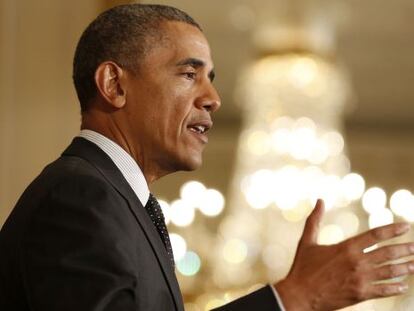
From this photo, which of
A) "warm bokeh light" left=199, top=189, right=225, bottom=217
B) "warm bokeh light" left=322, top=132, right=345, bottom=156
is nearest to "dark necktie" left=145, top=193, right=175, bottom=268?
"warm bokeh light" left=322, top=132, right=345, bottom=156

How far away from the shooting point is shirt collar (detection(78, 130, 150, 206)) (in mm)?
2223

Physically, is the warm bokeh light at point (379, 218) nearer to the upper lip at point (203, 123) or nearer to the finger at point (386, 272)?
the upper lip at point (203, 123)

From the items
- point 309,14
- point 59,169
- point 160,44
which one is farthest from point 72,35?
point 309,14

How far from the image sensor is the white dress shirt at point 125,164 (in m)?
2.22

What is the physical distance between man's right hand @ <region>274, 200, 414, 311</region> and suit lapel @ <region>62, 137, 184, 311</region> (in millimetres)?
Result: 216

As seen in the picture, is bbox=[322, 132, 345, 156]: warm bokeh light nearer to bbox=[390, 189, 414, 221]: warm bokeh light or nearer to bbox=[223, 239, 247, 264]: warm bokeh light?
bbox=[390, 189, 414, 221]: warm bokeh light

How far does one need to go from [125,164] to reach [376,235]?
580mm

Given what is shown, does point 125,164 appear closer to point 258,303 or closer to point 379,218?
point 258,303

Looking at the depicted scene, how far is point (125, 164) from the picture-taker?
2225mm

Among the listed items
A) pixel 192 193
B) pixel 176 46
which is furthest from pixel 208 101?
pixel 192 193

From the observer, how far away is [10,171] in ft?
14.3

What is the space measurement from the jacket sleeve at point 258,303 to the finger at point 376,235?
0.19 metres

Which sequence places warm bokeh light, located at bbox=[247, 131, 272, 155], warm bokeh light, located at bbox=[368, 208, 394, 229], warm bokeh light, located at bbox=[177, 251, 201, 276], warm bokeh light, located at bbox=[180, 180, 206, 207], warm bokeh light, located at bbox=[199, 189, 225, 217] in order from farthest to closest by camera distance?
warm bokeh light, located at bbox=[177, 251, 201, 276] < warm bokeh light, located at bbox=[199, 189, 225, 217] < warm bokeh light, located at bbox=[180, 180, 206, 207] < warm bokeh light, located at bbox=[368, 208, 394, 229] < warm bokeh light, located at bbox=[247, 131, 272, 155]

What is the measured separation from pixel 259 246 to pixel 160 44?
37.6ft
